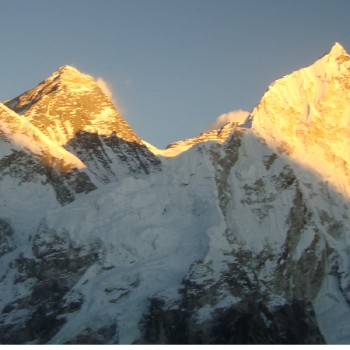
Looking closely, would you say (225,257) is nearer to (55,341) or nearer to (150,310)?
(150,310)

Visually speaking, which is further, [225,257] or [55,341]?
[225,257]

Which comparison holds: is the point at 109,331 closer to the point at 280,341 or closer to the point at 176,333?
the point at 176,333

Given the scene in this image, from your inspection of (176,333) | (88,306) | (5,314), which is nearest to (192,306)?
(176,333)

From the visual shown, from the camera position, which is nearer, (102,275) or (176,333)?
(176,333)

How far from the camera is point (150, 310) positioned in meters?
→ 192

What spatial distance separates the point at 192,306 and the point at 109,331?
43.0ft

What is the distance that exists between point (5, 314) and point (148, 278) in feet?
76.8
